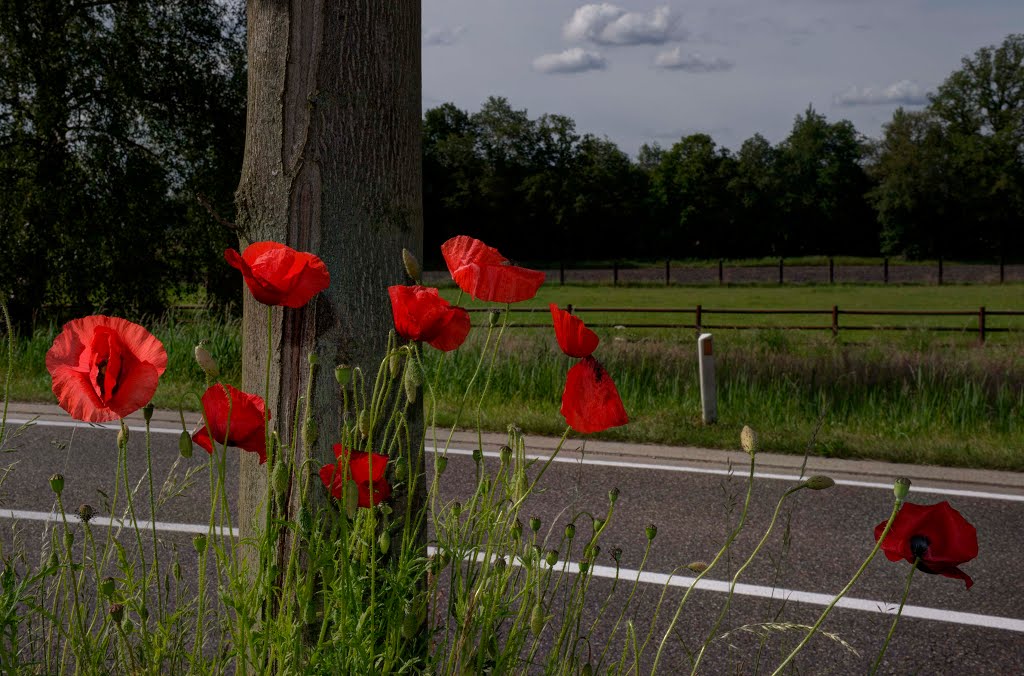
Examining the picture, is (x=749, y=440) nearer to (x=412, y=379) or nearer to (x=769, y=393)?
(x=412, y=379)

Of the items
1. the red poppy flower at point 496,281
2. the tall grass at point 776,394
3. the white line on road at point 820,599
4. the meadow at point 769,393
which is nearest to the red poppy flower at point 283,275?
the red poppy flower at point 496,281

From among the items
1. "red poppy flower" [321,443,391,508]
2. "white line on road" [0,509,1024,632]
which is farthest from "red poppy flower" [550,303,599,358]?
"white line on road" [0,509,1024,632]

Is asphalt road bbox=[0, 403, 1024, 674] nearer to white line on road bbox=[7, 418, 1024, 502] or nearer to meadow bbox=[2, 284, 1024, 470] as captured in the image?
white line on road bbox=[7, 418, 1024, 502]

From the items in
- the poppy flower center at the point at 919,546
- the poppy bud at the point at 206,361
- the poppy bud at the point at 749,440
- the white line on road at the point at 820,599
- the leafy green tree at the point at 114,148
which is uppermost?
the leafy green tree at the point at 114,148

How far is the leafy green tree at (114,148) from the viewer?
16297 millimetres

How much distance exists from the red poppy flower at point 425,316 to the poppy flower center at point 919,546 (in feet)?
2.92

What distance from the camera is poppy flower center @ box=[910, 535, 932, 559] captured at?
174cm

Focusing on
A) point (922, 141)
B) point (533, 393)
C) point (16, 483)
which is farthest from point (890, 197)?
point (16, 483)

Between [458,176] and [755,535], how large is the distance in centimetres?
6489

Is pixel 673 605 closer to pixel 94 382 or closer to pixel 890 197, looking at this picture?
pixel 94 382

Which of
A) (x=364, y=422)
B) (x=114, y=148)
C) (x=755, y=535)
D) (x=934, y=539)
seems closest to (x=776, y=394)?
(x=755, y=535)

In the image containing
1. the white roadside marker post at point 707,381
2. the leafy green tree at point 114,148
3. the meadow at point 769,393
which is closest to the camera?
the meadow at point 769,393

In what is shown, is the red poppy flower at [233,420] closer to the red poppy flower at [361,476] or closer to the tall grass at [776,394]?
the red poppy flower at [361,476]

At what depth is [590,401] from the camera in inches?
67.5
